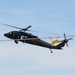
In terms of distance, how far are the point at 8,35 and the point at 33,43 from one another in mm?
8330

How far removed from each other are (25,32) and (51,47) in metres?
13.0

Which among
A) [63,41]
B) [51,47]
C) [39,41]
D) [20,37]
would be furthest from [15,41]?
A: [63,41]

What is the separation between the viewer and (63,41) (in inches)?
4348

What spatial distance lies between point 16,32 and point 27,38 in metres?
4.17

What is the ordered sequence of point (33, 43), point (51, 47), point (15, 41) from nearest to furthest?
point (15, 41) → point (33, 43) → point (51, 47)

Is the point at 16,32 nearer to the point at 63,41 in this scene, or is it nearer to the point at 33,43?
the point at 33,43

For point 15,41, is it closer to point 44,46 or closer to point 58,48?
point 44,46

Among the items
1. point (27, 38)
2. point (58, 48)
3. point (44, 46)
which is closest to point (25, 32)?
point (27, 38)

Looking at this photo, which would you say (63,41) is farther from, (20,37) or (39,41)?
(20,37)

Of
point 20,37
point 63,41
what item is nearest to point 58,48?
point 63,41

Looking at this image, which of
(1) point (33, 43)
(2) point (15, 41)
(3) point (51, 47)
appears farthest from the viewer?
(3) point (51, 47)

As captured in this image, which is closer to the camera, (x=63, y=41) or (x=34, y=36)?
(x=34, y=36)

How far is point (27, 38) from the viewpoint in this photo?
94.4 meters

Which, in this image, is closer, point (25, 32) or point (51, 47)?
point (25, 32)
